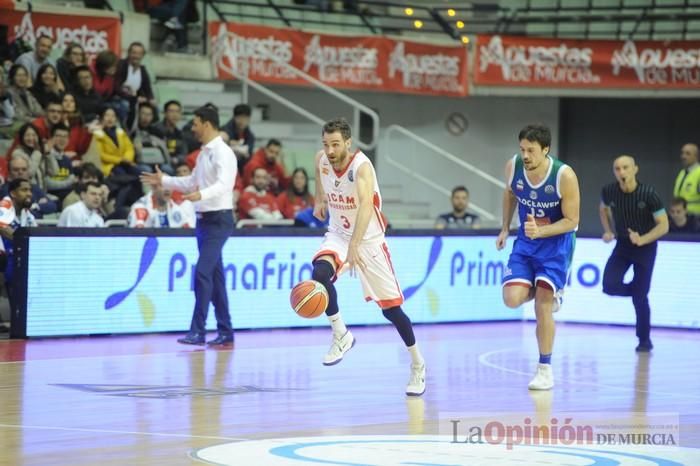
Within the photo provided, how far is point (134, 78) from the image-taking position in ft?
57.1

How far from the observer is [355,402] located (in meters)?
9.55

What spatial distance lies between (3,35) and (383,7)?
26.8 feet

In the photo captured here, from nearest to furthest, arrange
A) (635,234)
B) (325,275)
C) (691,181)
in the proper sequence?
(325,275) < (635,234) < (691,181)

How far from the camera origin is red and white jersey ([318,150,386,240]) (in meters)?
9.97

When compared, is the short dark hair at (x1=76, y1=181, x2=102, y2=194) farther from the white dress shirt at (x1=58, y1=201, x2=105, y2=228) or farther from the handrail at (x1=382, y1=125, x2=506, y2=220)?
the handrail at (x1=382, y1=125, x2=506, y2=220)

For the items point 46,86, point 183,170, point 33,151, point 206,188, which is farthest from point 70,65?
point 206,188

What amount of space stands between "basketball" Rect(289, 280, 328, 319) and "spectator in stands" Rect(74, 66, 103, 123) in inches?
303

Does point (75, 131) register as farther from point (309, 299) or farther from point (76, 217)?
point (309, 299)

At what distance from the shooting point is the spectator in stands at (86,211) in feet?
45.7

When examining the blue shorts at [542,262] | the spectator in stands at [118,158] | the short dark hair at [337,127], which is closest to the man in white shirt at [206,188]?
the short dark hair at [337,127]

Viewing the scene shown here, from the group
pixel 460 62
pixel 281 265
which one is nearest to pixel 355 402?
pixel 281 265

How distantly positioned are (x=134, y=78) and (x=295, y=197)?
254cm

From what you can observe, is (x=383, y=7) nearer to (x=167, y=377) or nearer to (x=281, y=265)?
(x=281, y=265)

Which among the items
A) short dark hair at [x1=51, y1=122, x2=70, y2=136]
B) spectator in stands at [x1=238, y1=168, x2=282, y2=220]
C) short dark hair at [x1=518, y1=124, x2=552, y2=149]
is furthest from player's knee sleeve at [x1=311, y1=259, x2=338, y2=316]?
spectator in stands at [x1=238, y1=168, x2=282, y2=220]
